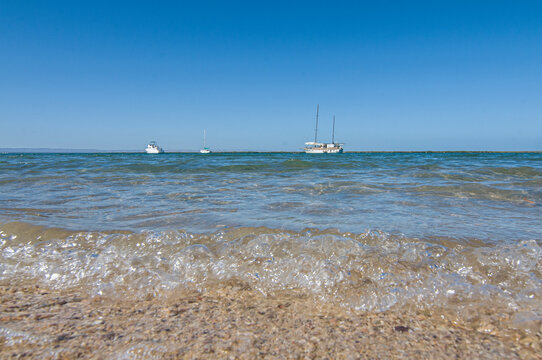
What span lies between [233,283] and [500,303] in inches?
63.3

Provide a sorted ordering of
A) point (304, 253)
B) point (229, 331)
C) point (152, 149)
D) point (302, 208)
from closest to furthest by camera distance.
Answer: point (229, 331), point (304, 253), point (302, 208), point (152, 149)

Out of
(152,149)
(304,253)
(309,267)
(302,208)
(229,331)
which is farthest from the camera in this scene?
(152,149)

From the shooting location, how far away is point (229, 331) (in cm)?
146

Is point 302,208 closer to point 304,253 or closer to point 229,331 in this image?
point 304,253

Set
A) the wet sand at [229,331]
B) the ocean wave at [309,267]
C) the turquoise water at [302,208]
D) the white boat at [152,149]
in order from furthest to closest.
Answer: the white boat at [152,149] < the turquoise water at [302,208] < the ocean wave at [309,267] < the wet sand at [229,331]

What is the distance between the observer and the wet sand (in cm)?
129

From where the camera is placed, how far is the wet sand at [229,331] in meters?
1.29

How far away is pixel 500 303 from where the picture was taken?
1652mm

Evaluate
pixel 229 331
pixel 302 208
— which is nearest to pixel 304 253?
pixel 229 331

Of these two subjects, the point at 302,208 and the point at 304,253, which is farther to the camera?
the point at 302,208

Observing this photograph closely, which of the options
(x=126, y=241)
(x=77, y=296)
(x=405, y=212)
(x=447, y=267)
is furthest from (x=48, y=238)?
(x=405, y=212)

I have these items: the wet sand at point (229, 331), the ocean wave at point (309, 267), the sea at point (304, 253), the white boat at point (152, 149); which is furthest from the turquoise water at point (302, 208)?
the white boat at point (152, 149)

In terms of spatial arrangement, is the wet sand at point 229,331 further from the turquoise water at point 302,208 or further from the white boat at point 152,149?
the white boat at point 152,149

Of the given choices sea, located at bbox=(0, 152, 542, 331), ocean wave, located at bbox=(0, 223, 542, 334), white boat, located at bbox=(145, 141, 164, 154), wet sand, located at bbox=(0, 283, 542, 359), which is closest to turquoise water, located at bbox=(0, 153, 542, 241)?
sea, located at bbox=(0, 152, 542, 331)
